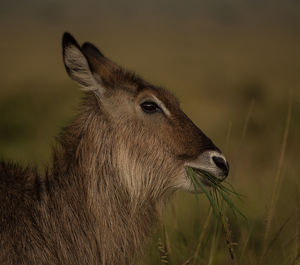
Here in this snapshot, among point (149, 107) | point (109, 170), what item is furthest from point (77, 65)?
point (109, 170)

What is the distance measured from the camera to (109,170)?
124 inches

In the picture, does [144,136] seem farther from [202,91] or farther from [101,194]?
[202,91]

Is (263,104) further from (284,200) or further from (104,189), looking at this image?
(104,189)

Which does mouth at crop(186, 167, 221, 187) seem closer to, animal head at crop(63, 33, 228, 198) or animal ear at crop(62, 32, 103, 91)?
animal head at crop(63, 33, 228, 198)

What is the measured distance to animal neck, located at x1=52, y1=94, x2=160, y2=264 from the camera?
3.10 m

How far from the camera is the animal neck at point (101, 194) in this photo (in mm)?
3096

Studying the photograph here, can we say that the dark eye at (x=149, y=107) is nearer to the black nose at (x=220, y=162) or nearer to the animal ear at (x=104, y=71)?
the animal ear at (x=104, y=71)

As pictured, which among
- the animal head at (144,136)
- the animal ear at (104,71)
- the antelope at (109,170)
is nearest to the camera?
the antelope at (109,170)

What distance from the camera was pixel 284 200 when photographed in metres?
4.69

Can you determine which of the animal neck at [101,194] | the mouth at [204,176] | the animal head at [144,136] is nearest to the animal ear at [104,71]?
the animal head at [144,136]

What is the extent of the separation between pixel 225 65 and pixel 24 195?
64.1 feet

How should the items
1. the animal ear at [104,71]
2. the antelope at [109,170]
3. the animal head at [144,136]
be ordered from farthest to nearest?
the animal ear at [104,71] → the animal head at [144,136] → the antelope at [109,170]

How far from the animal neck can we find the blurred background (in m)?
0.28

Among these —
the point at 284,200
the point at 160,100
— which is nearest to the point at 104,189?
the point at 160,100
